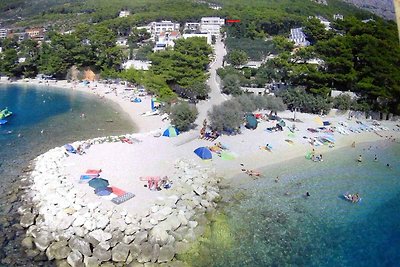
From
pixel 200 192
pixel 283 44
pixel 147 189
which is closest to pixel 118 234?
pixel 147 189

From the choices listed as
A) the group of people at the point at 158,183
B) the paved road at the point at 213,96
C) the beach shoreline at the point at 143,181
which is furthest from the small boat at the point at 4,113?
the group of people at the point at 158,183

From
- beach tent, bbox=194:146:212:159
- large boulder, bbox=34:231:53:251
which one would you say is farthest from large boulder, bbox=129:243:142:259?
beach tent, bbox=194:146:212:159

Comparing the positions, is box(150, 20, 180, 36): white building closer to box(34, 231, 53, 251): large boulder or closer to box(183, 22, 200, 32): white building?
box(183, 22, 200, 32): white building

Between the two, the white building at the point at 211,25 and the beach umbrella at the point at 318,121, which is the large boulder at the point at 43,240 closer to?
the beach umbrella at the point at 318,121

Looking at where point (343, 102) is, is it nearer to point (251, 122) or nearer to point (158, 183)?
point (251, 122)

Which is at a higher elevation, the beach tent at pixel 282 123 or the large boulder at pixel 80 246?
the large boulder at pixel 80 246

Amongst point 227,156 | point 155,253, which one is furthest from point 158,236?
point 227,156

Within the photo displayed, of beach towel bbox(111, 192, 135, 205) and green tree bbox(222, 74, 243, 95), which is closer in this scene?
beach towel bbox(111, 192, 135, 205)
